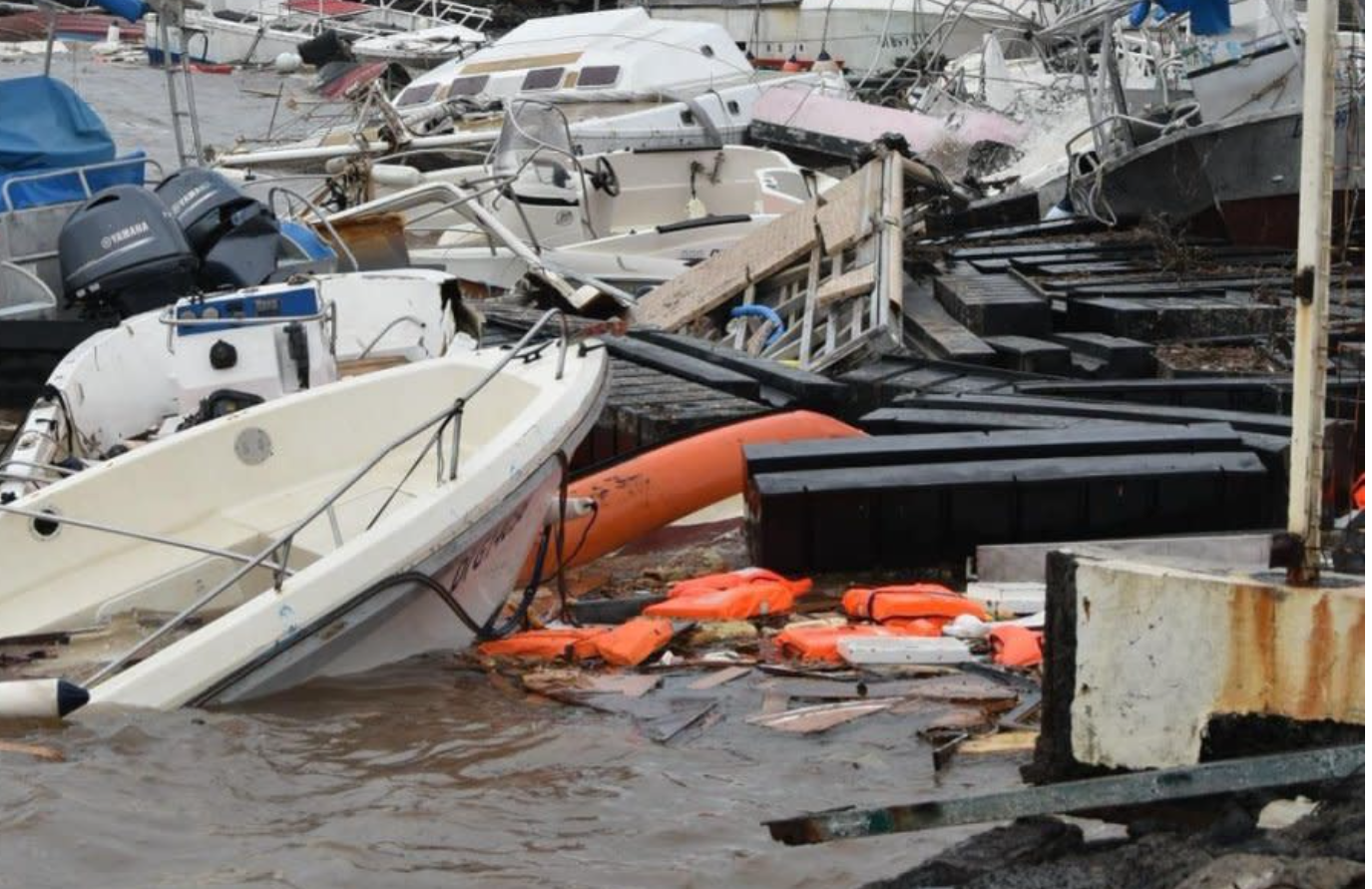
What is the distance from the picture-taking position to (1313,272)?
4441mm

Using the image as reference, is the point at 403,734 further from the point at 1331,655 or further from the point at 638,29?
the point at 638,29

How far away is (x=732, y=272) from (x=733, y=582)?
21.9ft

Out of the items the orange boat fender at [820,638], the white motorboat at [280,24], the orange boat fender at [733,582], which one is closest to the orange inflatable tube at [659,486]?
the orange boat fender at [733,582]

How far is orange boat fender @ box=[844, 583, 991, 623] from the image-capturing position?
297 inches

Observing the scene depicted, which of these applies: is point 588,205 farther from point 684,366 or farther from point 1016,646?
point 1016,646

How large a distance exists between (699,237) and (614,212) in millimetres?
2298

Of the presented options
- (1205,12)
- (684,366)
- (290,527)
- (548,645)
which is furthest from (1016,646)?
(1205,12)

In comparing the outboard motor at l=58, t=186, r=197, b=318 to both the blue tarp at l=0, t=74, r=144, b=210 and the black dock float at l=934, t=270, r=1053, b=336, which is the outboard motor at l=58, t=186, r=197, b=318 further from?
the black dock float at l=934, t=270, r=1053, b=336

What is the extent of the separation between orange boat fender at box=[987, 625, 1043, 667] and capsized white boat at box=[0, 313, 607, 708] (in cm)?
187

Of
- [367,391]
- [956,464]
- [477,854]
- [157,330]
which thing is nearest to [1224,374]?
[956,464]

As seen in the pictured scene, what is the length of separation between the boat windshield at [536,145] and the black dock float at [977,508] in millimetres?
10766

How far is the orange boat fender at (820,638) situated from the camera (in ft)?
23.7

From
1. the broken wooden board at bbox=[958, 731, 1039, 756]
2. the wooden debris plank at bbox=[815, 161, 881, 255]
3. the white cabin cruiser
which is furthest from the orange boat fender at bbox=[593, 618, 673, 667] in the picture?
the white cabin cruiser

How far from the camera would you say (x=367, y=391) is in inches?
361
